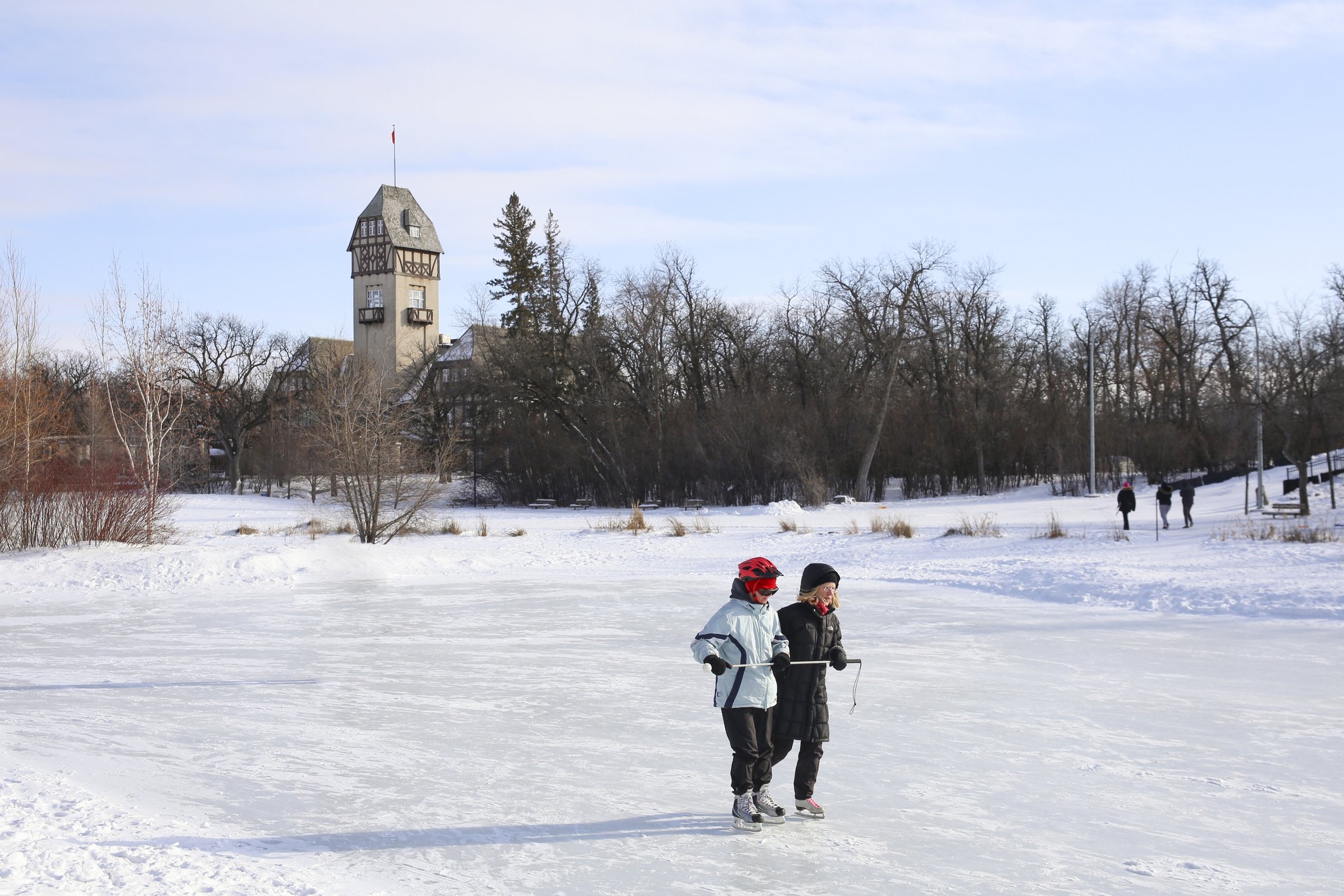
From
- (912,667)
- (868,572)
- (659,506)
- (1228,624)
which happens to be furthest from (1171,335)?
(912,667)

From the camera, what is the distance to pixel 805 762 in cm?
473

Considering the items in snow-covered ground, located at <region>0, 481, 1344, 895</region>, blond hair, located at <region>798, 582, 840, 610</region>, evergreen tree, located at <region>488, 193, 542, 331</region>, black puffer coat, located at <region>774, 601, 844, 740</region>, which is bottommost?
snow-covered ground, located at <region>0, 481, 1344, 895</region>

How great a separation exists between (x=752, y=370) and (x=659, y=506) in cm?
1047

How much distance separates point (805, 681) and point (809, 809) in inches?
25.7

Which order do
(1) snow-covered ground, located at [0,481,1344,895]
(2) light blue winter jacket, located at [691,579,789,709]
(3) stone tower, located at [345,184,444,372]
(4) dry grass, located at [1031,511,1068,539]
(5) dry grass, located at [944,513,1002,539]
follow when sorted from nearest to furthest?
(1) snow-covered ground, located at [0,481,1344,895]
(2) light blue winter jacket, located at [691,579,789,709]
(4) dry grass, located at [1031,511,1068,539]
(5) dry grass, located at [944,513,1002,539]
(3) stone tower, located at [345,184,444,372]

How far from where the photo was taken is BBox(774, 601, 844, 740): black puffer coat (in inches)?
183

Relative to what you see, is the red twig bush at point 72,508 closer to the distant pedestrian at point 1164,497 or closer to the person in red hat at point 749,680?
the person in red hat at point 749,680

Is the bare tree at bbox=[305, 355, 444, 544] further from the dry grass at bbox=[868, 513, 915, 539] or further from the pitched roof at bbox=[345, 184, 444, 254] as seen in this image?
the pitched roof at bbox=[345, 184, 444, 254]

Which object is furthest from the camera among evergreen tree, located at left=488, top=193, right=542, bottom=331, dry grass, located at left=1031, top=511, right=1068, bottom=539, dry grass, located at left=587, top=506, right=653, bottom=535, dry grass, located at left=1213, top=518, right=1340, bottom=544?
evergreen tree, located at left=488, top=193, right=542, bottom=331

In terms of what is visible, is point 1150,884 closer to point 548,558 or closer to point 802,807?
point 802,807

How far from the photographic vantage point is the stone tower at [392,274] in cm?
7706

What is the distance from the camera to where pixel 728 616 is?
458 centimetres

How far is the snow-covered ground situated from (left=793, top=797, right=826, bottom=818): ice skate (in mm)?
90

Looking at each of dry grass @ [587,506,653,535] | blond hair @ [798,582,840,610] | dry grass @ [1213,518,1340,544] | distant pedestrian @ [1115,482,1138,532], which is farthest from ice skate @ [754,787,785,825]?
dry grass @ [587,506,653,535]
